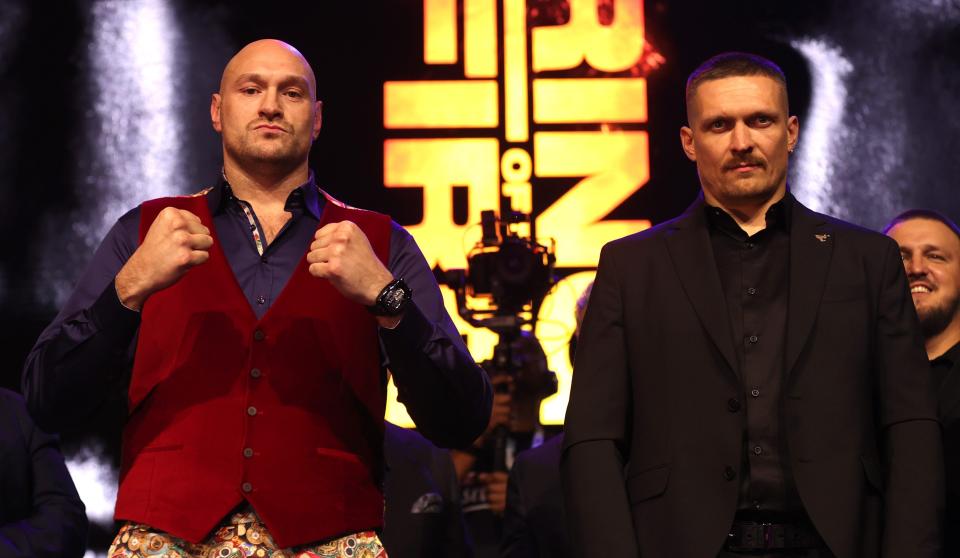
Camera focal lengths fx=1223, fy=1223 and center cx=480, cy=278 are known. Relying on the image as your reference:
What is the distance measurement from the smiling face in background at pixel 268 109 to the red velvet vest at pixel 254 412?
8.8 inches

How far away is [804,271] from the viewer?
7.21ft

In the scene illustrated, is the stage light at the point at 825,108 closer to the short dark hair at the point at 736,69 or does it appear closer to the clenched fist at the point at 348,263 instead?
the short dark hair at the point at 736,69

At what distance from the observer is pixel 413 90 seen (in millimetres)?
5020

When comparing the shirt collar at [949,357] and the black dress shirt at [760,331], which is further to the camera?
the shirt collar at [949,357]

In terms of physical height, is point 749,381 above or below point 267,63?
below

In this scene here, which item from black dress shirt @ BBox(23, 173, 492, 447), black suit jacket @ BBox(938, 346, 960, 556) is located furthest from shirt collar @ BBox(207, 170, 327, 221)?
black suit jacket @ BBox(938, 346, 960, 556)

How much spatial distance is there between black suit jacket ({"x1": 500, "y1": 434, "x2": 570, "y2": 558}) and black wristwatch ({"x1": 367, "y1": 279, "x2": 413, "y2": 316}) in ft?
4.23

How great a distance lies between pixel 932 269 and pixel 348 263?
1796 mm

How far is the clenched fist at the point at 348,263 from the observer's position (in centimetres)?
203

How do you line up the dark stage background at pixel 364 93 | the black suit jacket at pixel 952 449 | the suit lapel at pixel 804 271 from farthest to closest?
the dark stage background at pixel 364 93 < the black suit jacket at pixel 952 449 < the suit lapel at pixel 804 271

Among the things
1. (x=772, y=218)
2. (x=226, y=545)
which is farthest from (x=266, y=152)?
(x=772, y=218)

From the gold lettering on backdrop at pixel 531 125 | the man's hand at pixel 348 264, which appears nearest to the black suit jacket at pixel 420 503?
the man's hand at pixel 348 264

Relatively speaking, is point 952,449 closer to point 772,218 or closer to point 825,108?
point 772,218

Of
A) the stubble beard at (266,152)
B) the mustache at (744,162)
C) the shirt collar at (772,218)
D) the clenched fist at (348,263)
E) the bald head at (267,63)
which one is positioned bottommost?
the clenched fist at (348,263)
